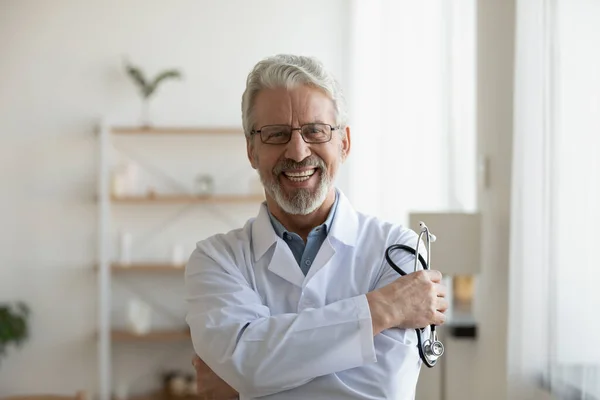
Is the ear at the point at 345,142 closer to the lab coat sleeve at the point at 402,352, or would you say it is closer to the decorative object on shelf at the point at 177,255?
the lab coat sleeve at the point at 402,352

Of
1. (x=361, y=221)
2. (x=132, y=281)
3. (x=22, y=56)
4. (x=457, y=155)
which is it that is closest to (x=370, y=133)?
(x=457, y=155)

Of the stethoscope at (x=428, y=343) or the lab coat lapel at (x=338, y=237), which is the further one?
the lab coat lapel at (x=338, y=237)

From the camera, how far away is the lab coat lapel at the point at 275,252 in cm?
176

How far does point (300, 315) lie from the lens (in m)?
1.62

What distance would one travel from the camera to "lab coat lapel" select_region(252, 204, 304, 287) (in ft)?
5.77

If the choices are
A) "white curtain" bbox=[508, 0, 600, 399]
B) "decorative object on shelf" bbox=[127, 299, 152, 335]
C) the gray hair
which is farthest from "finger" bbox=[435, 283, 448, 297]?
"decorative object on shelf" bbox=[127, 299, 152, 335]

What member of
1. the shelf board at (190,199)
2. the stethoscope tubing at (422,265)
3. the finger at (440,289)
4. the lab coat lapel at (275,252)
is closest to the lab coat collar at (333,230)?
the lab coat lapel at (275,252)

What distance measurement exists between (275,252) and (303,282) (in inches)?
3.4

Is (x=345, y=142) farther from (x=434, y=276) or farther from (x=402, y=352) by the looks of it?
(x=402, y=352)

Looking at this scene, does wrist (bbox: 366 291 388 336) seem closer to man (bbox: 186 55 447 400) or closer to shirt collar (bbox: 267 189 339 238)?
man (bbox: 186 55 447 400)

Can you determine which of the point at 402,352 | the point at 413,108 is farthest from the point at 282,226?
the point at 413,108

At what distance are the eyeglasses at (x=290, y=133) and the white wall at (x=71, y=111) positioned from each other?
4097 millimetres

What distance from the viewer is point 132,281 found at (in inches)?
230

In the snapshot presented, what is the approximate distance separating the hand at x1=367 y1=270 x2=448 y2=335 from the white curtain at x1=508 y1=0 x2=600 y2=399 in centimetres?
90
